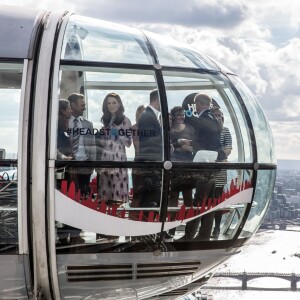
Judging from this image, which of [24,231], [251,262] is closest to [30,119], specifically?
[24,231]

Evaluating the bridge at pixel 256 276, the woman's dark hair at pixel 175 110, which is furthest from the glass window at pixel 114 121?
the bridge at pixel 256 276

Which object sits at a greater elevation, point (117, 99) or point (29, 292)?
point (117, 99)

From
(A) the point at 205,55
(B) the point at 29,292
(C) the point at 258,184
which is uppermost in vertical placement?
(A) the point at 205,55

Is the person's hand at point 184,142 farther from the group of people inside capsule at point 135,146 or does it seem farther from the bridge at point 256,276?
the bridge at point 256,276

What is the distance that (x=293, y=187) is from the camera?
197 m

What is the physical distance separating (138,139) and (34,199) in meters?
1.05

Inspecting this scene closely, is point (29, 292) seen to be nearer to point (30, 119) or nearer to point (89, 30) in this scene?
point (30, 119)

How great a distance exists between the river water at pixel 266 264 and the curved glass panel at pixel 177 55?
229 feet

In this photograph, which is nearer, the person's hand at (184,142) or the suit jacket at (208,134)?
the person's hand at (184,142)

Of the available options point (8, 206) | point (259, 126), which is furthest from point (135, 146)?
point (259, 126)

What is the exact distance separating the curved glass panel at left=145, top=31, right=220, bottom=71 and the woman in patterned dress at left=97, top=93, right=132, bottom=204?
27.3 inches

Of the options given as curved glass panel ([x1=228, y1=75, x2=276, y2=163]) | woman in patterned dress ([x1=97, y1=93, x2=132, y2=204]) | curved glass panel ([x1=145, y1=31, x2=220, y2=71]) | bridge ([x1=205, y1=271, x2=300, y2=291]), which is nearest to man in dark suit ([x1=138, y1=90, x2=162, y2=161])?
woman in patterned dress ([x1=97, y1=93, x2=132, y2=204])

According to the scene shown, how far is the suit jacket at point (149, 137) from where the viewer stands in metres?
6.43

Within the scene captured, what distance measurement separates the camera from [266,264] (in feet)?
358
